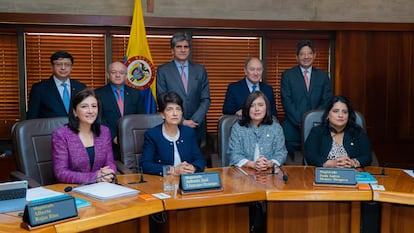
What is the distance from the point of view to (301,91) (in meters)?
4.04

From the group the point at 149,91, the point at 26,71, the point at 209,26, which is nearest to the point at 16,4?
the point at 26,71

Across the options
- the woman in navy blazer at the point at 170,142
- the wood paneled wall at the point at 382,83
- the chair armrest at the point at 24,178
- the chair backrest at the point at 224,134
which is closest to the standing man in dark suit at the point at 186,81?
the chair backrest at the point at 224,134

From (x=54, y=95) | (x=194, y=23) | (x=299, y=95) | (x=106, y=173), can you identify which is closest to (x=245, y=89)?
(x=299, y=95)

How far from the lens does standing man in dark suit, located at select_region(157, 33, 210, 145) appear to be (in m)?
3.99

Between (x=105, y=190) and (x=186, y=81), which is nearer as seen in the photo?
(x=105, y=190)

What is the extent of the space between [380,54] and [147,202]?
4292mm

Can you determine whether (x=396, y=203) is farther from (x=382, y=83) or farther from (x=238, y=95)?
(x=382, y=83)

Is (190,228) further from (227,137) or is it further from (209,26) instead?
(209,26)

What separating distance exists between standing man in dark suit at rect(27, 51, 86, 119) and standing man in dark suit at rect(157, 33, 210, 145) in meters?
0.78

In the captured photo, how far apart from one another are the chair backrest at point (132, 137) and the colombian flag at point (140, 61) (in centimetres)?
126

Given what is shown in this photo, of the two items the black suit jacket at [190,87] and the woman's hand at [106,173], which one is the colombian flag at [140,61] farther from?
the woman's hand at [106,173]

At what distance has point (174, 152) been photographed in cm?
305

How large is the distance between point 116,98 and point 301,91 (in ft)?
5.17

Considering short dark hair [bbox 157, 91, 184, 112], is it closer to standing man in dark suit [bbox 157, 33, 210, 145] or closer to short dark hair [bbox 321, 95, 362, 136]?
A: standing man in dark suit [bbox 157, 33, 210, 145]
